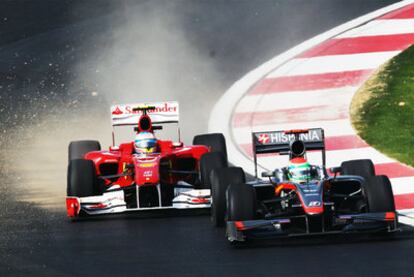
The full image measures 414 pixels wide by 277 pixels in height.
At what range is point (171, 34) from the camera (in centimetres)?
2808

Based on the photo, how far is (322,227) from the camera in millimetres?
14656

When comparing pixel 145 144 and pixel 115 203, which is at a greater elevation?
pixel 145 144

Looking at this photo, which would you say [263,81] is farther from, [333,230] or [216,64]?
[333,230]

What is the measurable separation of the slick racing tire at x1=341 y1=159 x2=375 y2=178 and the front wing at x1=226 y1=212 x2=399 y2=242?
1.60 m

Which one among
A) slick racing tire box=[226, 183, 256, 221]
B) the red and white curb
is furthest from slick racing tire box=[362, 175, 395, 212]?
the red and white curb

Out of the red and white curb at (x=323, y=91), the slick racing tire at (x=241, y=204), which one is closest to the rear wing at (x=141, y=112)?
the red and white curb at (x=323, y=91)

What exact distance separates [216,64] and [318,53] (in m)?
2.09

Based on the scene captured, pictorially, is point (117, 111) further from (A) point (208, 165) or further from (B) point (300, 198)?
(B) point (300, 198)

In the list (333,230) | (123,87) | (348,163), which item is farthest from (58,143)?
(333,230)

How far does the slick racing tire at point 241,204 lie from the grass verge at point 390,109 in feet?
15.3

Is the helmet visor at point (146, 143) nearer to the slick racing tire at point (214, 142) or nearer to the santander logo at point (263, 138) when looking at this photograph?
the slick racing tire at point (214, 142)

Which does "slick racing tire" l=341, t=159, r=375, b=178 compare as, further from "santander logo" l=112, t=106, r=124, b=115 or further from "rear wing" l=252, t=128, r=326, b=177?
"santander logo" l=112, t=106, r=124, b=115

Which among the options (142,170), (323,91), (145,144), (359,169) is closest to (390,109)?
(323,91)

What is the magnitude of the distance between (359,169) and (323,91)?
7.05m
